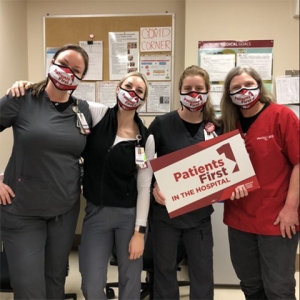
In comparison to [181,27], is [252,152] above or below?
below

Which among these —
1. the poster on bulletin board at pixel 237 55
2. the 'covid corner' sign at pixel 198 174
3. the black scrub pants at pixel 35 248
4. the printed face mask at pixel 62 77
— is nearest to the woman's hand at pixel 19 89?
the printed face mask at pixel 62 77

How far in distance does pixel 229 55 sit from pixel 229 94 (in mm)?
1094

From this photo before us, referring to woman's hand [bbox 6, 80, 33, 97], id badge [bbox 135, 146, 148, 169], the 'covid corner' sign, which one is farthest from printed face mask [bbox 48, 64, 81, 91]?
the 'covid corner' sign

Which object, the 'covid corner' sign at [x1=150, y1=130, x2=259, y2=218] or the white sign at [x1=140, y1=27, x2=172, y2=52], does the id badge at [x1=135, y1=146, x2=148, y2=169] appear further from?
the white sign at [x1=140, y1=27, x2=172, y2=52]

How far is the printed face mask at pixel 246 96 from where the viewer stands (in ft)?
4.97

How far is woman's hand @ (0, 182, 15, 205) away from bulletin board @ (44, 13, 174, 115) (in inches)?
63.0

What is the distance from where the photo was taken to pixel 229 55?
255 centimetres

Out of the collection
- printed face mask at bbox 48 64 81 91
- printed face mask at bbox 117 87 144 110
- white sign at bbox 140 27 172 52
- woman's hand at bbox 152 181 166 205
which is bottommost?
woman's hand at bbox 152 181 166 205

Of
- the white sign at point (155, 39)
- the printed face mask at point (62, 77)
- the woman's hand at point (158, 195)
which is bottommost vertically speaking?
the woman's hand at point (158, 195)

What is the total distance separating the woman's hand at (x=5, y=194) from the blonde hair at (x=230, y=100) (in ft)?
3.57

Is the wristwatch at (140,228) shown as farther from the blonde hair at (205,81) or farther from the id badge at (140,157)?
the blonde hair at (205,81)

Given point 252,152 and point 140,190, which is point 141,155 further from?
point 252,152

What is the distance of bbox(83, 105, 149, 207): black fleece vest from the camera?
4.90 feet

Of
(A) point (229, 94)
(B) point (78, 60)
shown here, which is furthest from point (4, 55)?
(A) point (229, 94)
